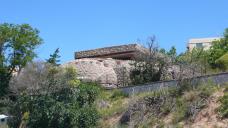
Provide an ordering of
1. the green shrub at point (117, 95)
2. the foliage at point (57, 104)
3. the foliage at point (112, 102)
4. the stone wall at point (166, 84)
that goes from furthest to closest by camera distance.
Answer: the green shrub at point (117, 95) → the foliage at point (112, 102) → the foliage at point (57, 104) → the stone wall at point (166, 84)

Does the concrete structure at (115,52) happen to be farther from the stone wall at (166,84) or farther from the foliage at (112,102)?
the stone wall at (166,84)

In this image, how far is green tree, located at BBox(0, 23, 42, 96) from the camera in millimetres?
43162

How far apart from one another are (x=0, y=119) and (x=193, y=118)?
29.1 feet

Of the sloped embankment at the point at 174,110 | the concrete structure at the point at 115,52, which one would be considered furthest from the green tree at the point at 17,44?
the sloped embankment at the point at 174,110

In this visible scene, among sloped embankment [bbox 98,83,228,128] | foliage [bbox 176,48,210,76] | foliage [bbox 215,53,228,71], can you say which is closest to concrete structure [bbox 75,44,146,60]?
foliage [bbox 176,48,210,76]

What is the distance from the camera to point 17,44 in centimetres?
4419

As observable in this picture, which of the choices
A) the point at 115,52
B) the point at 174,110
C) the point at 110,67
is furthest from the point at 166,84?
the point at 115,52

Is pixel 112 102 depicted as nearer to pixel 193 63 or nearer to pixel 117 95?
pixel 117 95

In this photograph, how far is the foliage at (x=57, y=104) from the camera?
29969 mm

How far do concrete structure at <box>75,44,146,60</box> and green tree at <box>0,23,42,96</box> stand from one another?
11.6ft

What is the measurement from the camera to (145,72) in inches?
1443

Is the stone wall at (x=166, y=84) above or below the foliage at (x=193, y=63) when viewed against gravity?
below

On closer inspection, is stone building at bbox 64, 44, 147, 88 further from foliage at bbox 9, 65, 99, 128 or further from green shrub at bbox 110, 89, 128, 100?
foliage at bbox 9, 65, 99, 128

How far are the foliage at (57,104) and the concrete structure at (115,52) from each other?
908cm
